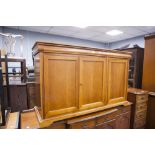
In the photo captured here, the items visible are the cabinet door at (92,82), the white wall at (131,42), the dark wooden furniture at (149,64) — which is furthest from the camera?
the white wall at (131,42)

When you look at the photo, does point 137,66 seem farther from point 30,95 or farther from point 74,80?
point 30,95

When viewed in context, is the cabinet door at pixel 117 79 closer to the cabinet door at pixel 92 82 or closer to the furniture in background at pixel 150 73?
Result: the cabinet door at pixel 92 82

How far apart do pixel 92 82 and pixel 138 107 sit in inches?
55.8

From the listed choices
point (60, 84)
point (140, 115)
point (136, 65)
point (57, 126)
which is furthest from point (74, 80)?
point (136, 65)

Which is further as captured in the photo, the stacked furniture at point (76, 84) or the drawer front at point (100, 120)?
the drawer front at point (100, 120)

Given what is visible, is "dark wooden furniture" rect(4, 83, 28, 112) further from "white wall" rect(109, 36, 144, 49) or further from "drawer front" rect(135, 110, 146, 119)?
"white wall" rect(109, 36, 144, 49)

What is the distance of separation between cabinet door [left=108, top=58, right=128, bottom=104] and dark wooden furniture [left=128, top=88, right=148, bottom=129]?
22.3 inches

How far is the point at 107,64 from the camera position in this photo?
5.28 feet

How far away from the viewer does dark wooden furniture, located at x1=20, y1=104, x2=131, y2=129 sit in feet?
4.32

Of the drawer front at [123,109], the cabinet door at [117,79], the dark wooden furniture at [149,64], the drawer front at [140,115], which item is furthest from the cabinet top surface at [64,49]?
the drawer front at [140,115]

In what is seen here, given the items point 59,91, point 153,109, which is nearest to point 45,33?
point 59,91

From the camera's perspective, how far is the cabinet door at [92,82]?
1.43 meters

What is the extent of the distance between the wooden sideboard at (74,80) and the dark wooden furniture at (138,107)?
0.74m

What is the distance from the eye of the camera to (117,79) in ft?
5.78
